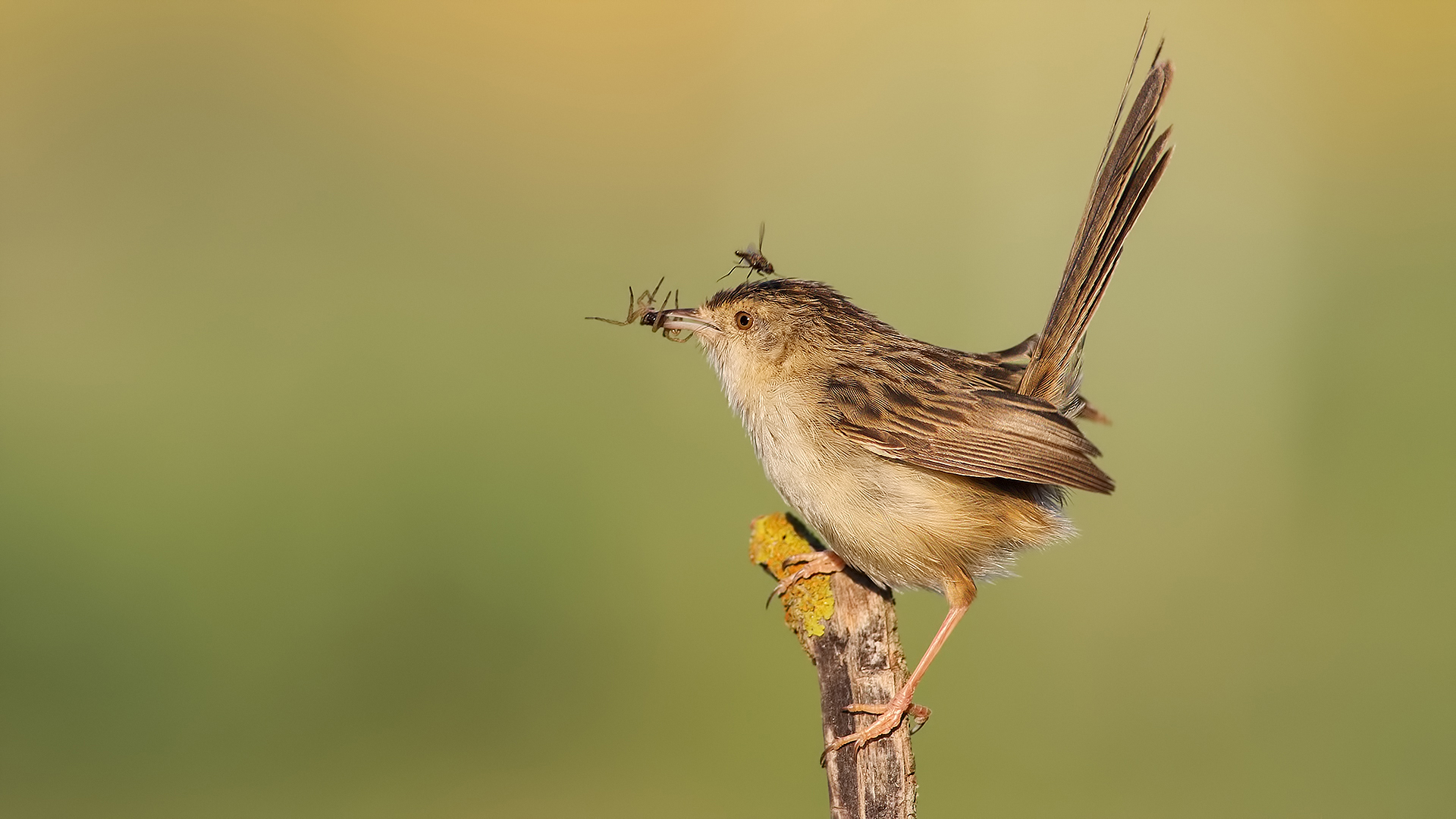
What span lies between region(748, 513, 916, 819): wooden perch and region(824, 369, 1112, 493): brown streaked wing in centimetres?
54

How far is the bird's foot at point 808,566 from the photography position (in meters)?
4.07

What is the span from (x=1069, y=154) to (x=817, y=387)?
27.5ft

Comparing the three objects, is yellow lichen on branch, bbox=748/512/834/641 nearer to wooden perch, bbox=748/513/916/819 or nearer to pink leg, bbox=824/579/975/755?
wooden perch, bbox=748/513/916/819

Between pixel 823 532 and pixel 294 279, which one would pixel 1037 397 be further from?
pixel 294 279

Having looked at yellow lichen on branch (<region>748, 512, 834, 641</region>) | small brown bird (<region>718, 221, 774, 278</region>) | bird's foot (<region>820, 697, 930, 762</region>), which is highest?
small brown bird (<region>718, 221, 774, 278</region>)

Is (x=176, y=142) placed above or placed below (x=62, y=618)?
above

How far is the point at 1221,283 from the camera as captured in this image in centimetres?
1127

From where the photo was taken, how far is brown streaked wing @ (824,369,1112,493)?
3.83m

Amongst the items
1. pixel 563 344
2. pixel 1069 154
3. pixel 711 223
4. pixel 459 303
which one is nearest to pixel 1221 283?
pixel 1069 154

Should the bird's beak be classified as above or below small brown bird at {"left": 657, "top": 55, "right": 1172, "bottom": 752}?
above

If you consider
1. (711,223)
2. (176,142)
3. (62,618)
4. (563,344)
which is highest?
(176,142)

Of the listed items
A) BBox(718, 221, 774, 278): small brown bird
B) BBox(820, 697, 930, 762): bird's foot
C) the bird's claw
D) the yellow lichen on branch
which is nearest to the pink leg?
BBox(820, 697, 930, 762): bird's foot

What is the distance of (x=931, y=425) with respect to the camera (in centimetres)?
396

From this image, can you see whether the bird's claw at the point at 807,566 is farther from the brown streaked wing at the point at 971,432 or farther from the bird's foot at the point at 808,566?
the brown streaked wing at the point at 971,432
